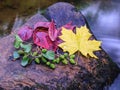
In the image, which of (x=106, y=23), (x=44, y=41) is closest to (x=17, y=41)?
(x=44, y=41)

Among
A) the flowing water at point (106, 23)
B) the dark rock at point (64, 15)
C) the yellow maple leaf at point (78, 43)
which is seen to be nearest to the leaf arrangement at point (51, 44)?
the yellow maple leaf at point (78, 43)

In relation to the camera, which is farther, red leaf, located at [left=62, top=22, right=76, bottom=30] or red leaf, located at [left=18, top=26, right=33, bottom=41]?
red leaf, located at [left=62, top=22, right=76, bottom=30]

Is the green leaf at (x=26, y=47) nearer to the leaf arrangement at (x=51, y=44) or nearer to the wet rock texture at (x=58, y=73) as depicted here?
the leaf arrangement at (x=51, y=44)

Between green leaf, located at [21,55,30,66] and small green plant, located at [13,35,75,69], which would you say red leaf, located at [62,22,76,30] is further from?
green leaf, located at [21,55,30,66]

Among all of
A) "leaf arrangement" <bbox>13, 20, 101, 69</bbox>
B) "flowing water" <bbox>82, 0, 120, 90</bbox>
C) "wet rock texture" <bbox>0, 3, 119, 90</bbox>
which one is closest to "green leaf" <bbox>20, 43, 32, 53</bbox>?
"leaf arrangement" <bbox>13, 20, 101, 69</bbox>

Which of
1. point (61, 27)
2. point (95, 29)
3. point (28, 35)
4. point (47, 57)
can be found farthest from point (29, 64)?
point (95, 29)

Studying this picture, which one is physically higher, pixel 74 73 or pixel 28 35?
pixel 28 35

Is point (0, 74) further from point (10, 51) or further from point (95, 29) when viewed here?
point (95, 29)
